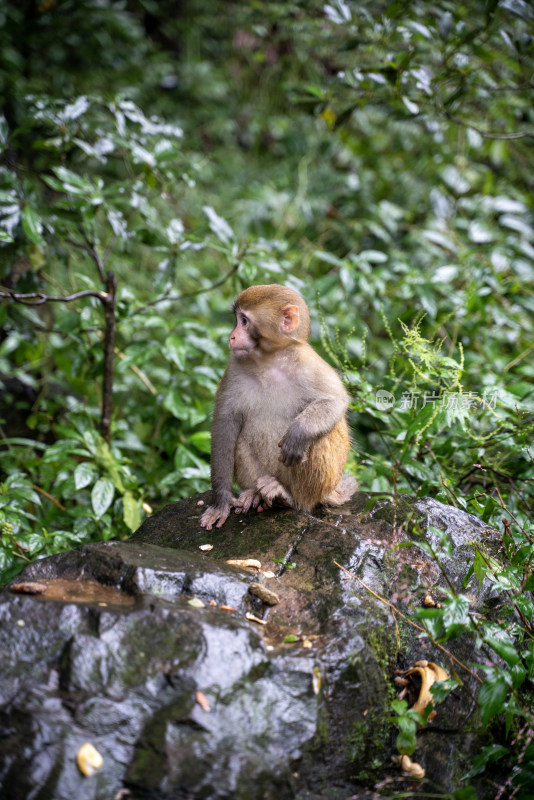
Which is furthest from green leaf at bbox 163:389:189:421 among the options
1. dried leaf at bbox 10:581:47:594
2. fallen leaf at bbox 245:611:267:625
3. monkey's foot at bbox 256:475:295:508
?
dried leaf at bbox 10:581:47:594

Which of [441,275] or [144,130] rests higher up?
[144,130]

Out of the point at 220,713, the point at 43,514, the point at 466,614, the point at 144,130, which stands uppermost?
the point at 144,130

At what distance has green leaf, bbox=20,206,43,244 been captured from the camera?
4.09 metres

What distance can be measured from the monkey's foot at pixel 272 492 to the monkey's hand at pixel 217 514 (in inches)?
7.3

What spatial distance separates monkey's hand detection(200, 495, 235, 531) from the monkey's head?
0.84 meters

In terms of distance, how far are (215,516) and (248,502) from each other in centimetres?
20

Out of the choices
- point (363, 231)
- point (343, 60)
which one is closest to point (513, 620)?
point (363, 231)

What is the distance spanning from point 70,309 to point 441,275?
10.4 ft

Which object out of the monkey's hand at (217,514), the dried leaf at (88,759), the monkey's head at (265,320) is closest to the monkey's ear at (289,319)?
the monkey's head at (265,320)

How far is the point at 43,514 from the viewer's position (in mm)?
4543

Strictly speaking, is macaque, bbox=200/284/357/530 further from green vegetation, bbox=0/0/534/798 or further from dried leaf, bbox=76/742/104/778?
dried leaf, bbox=76/742/104/778

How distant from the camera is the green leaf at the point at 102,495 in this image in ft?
13.4

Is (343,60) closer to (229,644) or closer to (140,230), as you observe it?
(140,230)

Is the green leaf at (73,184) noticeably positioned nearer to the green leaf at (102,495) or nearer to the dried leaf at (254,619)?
the green leaf at (102,495)
